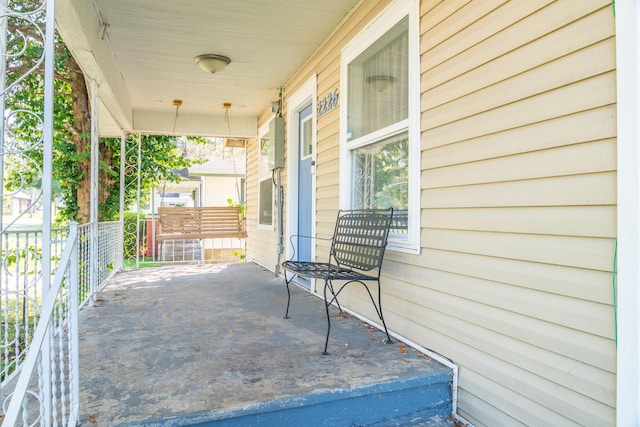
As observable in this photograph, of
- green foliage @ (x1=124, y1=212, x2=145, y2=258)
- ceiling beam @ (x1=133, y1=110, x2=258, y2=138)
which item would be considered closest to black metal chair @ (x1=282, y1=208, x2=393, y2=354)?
ceiling beam @ (x1=133, y1=110, x2=258, y2=138)

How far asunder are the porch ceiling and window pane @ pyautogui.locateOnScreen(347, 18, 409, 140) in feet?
1.76

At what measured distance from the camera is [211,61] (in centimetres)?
429

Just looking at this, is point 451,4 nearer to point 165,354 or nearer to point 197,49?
point 165,354

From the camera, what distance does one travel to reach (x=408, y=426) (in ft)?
6.32

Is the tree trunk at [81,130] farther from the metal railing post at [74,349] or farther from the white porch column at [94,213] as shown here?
the metal railing post at [74,349]

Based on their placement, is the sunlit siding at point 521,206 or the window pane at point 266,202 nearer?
the sunlit siding at point 521,206

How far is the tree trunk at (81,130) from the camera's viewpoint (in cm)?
556

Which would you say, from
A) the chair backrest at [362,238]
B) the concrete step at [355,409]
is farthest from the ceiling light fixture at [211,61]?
the concrete step at [355,409]

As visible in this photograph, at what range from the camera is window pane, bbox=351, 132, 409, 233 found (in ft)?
8.66

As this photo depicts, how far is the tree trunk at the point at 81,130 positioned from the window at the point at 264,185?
97.5 inches

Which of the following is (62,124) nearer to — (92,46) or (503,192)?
(92,46)
